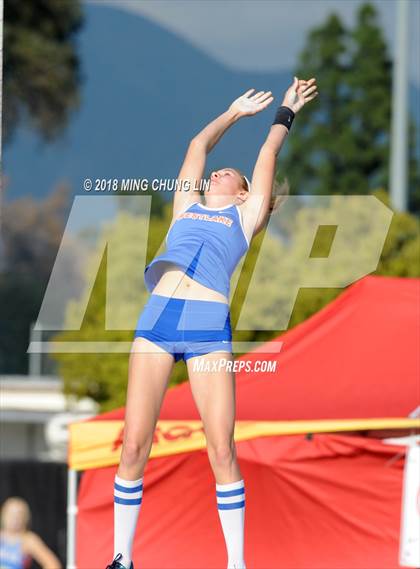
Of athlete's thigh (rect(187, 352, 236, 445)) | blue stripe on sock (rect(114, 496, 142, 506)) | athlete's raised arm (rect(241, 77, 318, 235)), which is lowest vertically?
blue stripe on sock (rect(114, 496, 142, 506))

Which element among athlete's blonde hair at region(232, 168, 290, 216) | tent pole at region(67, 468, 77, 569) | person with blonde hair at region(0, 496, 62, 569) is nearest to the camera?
athlete's blonde hair at region(232, 168, 290, 216)

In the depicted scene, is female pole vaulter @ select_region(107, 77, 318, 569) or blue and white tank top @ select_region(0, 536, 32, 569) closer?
female pole vaulter @ select_region(107, 77, 318, 569)

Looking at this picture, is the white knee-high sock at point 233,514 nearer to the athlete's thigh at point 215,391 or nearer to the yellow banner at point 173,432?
the athlete's thigh at point 215,391

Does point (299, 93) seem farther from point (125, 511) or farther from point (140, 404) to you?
point (125, 511)

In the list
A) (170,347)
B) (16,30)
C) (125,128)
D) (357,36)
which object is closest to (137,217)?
(170,347)

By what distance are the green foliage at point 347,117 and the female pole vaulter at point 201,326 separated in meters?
28.8

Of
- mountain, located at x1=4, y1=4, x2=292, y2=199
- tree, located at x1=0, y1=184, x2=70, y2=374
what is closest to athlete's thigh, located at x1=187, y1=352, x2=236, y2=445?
mountain, located at x1=4, y1=4, x2=292, y2=199

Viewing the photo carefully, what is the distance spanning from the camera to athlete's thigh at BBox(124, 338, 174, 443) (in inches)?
212

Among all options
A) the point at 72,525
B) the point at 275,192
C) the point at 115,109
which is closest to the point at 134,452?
the point at 275,192

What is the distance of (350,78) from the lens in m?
35.4

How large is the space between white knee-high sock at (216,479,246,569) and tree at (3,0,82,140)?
26.0 m

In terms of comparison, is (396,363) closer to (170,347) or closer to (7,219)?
(170,347)

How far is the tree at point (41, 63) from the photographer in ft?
102

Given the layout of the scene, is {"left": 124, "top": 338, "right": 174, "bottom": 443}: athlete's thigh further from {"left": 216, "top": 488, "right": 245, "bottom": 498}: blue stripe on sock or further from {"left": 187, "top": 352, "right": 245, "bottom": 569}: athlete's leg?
{"left": 216, "top": 488, "right": 245, "bottom": 498}: blue stripe on sock
